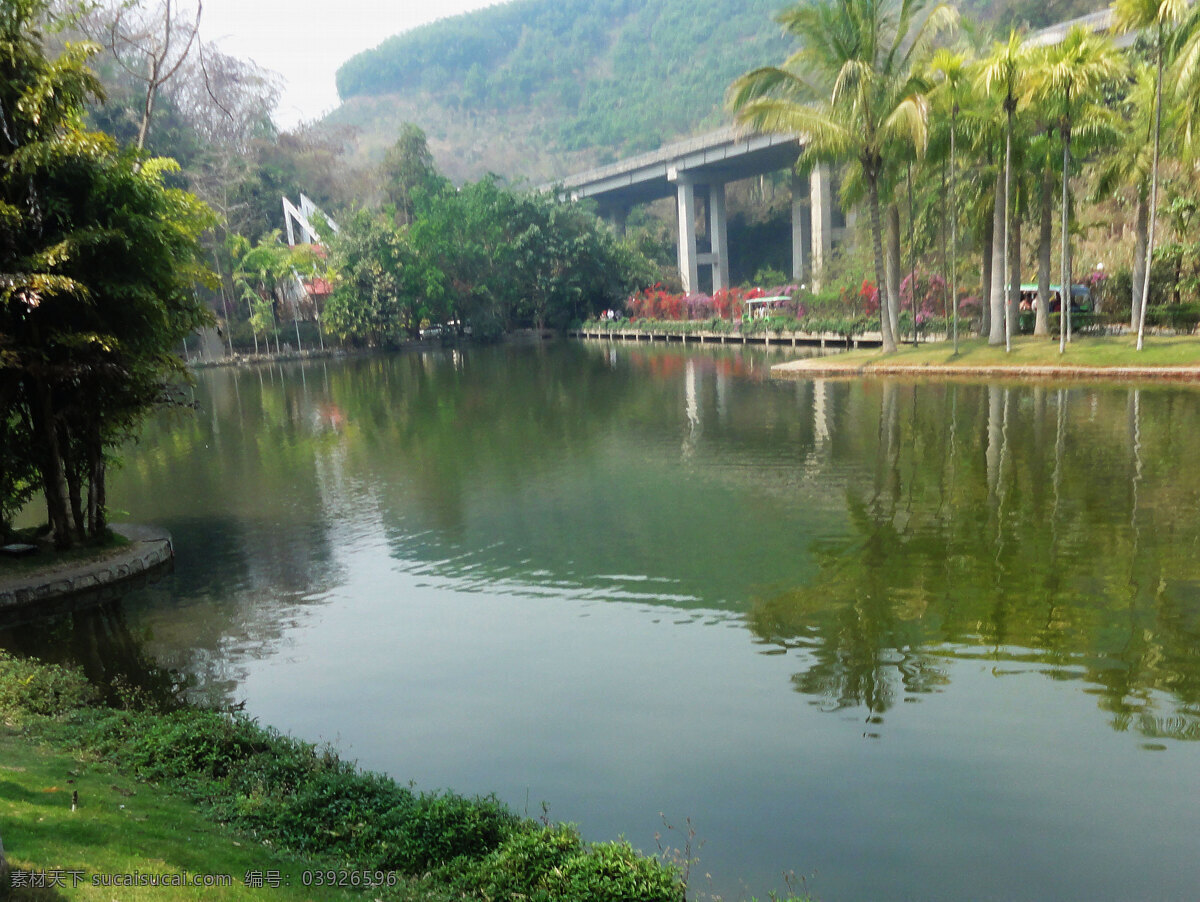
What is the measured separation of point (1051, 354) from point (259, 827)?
2695 centimetres

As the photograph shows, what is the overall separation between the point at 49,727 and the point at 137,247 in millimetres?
6335

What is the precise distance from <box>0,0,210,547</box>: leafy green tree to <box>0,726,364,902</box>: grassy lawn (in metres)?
6.01

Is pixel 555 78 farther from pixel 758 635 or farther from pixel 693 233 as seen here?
pixel 758 635

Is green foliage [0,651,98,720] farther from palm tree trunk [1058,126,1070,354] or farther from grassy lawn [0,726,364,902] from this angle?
palm tree trunk [1058,126,1070,354]

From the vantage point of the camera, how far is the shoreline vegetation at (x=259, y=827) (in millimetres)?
4559

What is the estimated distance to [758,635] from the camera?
29.6 ft

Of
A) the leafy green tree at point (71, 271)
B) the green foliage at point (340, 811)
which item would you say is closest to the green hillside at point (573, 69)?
the leafy green tree at point (71, 271)

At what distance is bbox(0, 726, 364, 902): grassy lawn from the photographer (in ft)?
13.6

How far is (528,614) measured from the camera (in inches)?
391

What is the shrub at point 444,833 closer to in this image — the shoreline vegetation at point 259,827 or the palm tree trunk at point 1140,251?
the shoreline vegetation at point 259,827

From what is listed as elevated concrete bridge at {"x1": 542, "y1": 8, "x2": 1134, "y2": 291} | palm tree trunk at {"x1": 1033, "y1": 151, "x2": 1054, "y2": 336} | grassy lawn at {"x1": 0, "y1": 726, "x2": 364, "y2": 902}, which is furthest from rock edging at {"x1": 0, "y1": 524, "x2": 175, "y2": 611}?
elevated concrete bridge at {"x1": 542, "y1": 8, "x2": 1134, "y2": 291}

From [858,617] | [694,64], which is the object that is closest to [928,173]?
[858,617]

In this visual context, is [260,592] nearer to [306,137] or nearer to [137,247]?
[137,247]

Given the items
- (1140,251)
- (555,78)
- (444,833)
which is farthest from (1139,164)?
(555,78)
